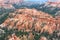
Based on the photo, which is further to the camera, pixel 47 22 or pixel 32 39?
pixel 47 22

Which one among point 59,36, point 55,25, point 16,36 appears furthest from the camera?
point 55,25

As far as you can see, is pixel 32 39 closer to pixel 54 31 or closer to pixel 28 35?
pixel 28 35

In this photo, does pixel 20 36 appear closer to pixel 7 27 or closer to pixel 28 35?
pixel 28 35

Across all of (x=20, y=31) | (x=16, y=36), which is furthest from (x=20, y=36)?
(x=20, y=31)

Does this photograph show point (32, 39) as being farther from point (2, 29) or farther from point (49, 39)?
point (2, 29)

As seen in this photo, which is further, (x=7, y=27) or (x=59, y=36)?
(x=7, y=27)

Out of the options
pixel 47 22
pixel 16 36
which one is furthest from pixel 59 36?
pixel 16 36

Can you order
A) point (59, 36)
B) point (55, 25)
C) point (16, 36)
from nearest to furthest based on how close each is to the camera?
1. point (16, 36)
2. point (59, 36)
3. point (55, 25)

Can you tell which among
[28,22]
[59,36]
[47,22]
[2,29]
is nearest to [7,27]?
[2,29]
